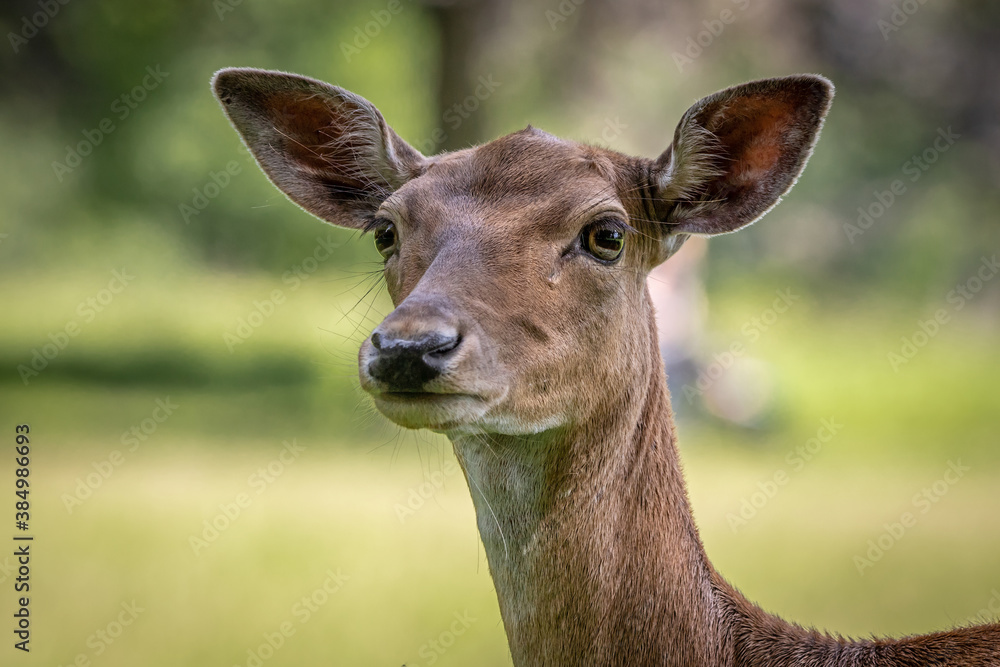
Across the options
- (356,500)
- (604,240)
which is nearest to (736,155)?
(604,240)

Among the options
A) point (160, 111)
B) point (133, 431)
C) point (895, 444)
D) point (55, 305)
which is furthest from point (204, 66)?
point (895, 444)

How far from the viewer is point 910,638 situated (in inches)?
156

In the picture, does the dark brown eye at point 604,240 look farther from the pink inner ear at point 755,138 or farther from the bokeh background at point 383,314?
the bokeh background at point 383,314

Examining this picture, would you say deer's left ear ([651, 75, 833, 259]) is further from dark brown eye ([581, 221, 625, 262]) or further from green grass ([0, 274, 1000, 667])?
green grass ([0, 274, 1000, 667])

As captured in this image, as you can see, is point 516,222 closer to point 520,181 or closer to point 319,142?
point 520,181

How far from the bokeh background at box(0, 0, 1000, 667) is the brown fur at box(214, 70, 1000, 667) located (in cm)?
77

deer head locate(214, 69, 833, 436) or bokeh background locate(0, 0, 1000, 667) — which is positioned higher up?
deer head locate(214, 69, 833, 436)

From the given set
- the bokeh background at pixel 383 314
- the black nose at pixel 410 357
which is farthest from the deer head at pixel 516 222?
the bokeh background at pixel 383 314

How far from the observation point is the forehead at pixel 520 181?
3.97 metres

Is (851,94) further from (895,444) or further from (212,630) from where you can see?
(212,630)

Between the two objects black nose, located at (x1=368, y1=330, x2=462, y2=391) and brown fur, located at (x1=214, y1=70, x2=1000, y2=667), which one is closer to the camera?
black nose, located at (x1=368, y1=330, x2=462, y2=391)

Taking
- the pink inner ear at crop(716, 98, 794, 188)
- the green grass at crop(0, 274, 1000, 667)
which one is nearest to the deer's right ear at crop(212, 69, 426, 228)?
the green grass at crop(0, 274, 1000, 667)

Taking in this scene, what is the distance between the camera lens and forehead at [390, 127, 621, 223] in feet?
13.0

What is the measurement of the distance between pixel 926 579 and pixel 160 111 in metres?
15.5
